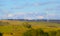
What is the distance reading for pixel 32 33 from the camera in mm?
31312

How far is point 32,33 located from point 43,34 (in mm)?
1624

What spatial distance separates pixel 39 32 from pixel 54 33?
2195 millimetres

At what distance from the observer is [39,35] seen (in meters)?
31.0

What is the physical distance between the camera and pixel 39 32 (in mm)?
31531

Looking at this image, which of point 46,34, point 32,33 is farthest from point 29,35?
point 46,34

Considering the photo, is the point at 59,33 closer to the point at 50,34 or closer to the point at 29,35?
the point at 50,34

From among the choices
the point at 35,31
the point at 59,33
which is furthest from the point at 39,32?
the point at 59,33

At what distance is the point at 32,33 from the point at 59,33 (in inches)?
152

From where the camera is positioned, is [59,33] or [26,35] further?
[26,35]

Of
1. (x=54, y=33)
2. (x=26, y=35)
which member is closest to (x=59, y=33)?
(x=54, y=33)

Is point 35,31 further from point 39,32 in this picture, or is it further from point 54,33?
point 54,33

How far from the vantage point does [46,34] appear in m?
30.9

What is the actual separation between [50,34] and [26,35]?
369 cm

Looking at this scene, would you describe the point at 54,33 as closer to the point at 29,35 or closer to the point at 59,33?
the point at 59,33
